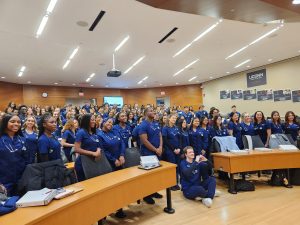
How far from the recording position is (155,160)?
3500mm

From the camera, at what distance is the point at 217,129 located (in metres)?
5.34

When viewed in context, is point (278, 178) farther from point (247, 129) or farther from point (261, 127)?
point (261, 127)

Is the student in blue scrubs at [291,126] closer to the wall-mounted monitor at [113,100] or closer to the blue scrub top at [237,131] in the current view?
the blue scrub top at [237,131]

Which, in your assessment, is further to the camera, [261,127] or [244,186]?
[261,127]

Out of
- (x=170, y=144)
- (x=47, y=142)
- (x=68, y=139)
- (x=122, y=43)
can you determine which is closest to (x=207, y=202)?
(x=170, y=144)

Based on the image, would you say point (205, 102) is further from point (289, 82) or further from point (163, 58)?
point (163, 58)

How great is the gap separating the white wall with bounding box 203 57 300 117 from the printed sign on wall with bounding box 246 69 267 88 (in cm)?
22

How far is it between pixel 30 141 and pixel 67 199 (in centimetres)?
99

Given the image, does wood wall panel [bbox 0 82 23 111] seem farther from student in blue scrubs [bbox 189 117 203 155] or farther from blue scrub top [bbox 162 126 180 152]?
student in blue scrubs [bbox 189 117 203 155]

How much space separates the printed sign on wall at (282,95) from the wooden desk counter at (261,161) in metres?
9.08

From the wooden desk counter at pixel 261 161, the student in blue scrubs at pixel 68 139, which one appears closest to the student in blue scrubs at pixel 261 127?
the wooden desk counter at pixel 261 161

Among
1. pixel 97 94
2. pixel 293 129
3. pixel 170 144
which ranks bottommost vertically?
pixel 170 144

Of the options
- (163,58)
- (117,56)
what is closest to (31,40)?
(117,56)

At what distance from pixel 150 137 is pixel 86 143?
1.30 m
